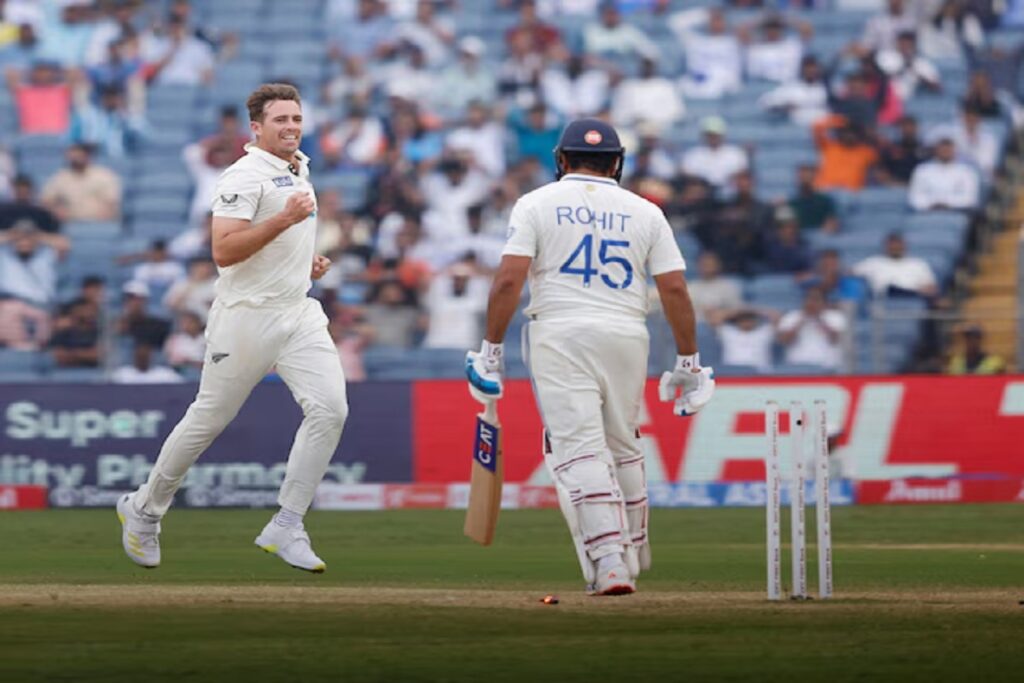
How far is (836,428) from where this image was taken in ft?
54.7

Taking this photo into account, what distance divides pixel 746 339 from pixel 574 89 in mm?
4953

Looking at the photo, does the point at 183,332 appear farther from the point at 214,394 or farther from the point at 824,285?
the point at 214,394

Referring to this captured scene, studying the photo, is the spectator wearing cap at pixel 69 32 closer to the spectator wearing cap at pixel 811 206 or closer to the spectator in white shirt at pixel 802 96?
the spectator in white shirt at pixel 802 96

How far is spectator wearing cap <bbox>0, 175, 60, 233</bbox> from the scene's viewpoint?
786 inches

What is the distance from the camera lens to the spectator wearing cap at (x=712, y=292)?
58.4ft

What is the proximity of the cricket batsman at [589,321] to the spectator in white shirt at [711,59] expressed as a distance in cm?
1337

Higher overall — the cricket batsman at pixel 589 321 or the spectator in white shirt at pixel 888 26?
the spectator in white shirt at pixel 888 26

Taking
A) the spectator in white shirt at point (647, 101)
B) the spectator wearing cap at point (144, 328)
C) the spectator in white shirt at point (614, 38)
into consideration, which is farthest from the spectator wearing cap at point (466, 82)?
the spectator wearing cap at point (144, 328)

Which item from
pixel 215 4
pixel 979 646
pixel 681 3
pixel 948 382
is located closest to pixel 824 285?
pixel 948 382

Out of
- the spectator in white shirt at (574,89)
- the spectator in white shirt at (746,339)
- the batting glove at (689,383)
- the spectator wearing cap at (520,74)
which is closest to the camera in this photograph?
the batting glove at (689,383)

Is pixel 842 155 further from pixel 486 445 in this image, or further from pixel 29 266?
pixel 486 445

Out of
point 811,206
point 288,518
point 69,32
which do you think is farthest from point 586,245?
point 69,32

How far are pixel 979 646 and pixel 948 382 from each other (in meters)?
9.95

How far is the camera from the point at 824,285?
61.2ft
